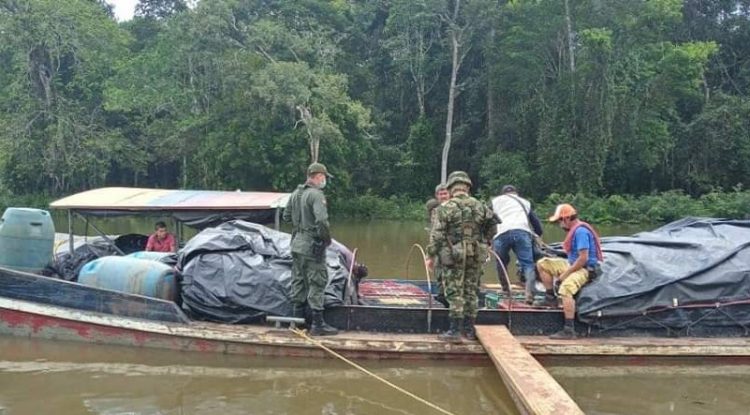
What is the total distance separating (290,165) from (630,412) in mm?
23891

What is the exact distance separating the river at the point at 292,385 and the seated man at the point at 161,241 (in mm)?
1937

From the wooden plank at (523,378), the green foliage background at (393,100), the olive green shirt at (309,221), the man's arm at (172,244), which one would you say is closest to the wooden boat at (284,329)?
the wooden plank at (523,378)

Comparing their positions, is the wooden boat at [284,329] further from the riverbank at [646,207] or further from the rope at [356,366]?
the riverbank at [646,207]

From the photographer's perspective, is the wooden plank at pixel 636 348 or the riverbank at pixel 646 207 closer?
the wooden plank at pixel 636 348

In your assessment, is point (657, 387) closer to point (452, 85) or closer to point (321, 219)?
point (321, 219)

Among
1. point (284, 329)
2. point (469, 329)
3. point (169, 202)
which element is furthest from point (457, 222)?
point (169, 202)

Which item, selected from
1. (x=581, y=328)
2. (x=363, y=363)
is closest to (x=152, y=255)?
(x=363, y=363)

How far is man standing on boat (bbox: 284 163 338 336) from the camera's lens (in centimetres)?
648

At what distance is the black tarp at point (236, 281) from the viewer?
684 centimetres

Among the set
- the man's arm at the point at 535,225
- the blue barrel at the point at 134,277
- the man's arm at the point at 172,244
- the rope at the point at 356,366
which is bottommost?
the rope at the point at 356,366

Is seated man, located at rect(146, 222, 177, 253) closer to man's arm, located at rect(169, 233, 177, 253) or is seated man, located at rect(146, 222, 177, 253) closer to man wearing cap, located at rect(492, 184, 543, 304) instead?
man's arm, located at rect(169, 233, 177, 253)

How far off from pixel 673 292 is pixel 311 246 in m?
3.73

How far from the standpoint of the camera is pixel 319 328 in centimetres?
661

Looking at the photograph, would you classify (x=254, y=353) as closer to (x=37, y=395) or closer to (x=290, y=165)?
(x=37, y=395)
